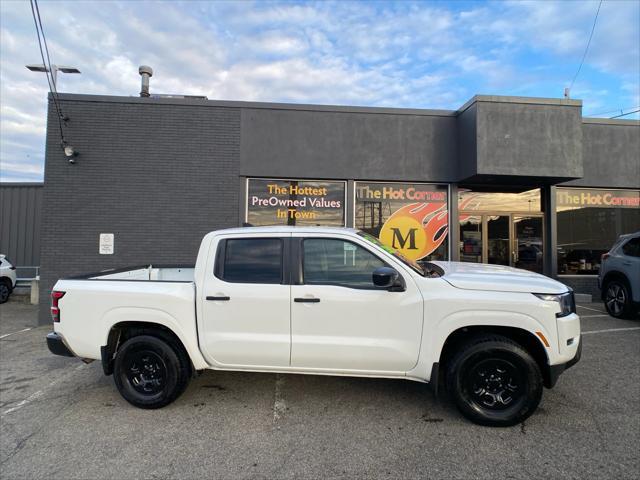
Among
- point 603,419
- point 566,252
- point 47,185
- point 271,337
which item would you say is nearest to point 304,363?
point 271,337

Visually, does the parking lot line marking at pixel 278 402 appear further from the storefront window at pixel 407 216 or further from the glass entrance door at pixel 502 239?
the glass entrance door at pixel 502 239

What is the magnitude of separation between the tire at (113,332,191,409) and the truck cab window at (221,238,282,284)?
95 cm

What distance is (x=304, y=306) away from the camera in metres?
3.96

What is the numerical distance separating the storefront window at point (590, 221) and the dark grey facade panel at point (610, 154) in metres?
0.33

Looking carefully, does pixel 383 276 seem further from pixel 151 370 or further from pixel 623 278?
pixel 623 278

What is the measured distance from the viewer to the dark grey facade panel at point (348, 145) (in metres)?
9.49

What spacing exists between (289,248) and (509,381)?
246 centimetres

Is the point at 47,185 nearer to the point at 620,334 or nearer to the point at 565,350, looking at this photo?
the point at 565,350

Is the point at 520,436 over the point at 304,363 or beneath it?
beneath

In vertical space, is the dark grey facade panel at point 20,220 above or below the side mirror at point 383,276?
above

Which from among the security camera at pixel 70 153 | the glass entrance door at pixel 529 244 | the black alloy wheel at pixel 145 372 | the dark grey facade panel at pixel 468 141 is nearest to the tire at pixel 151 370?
the black alloy wheel at pixel 145 372

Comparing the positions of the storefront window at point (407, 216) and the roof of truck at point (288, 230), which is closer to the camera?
the roof of truck at point (288, 230)

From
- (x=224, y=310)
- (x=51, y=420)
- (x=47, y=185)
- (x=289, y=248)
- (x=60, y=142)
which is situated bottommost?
(x=51, y=420)

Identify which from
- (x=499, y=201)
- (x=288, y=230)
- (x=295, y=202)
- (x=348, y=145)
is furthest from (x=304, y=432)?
(x=499, y=201)
